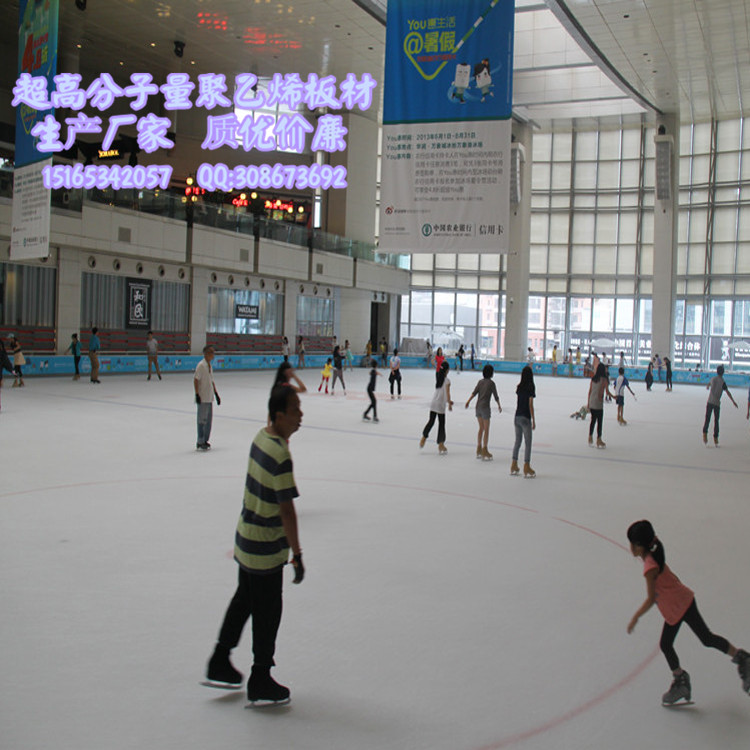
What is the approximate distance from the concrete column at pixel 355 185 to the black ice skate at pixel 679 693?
42091 mm

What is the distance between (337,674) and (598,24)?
3069 centimetres

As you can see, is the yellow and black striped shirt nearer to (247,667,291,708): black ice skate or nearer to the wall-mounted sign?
(247,667,291,708): black ice skate

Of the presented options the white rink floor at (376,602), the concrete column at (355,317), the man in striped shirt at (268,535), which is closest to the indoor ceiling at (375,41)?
the concrete column at (355,317)

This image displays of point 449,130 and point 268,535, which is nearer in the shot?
point 268,535

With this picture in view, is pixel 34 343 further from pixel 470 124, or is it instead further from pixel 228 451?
pixel 470 124

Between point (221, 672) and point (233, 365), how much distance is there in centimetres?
3427

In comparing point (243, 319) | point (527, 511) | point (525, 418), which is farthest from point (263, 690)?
point (243, 319)

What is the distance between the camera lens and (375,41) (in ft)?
103

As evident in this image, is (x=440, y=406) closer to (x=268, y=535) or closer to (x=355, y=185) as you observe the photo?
(x=268, y=535)

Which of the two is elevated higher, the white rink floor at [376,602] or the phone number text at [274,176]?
the phone number text at [274,176]

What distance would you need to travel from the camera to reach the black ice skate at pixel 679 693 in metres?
4.29

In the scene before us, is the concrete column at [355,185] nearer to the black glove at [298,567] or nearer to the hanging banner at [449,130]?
the hanging banner at [449,130]

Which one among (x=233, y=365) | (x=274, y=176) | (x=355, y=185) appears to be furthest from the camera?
(x=355, y=185)

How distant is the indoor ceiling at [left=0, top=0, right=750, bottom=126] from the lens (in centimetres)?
2812
